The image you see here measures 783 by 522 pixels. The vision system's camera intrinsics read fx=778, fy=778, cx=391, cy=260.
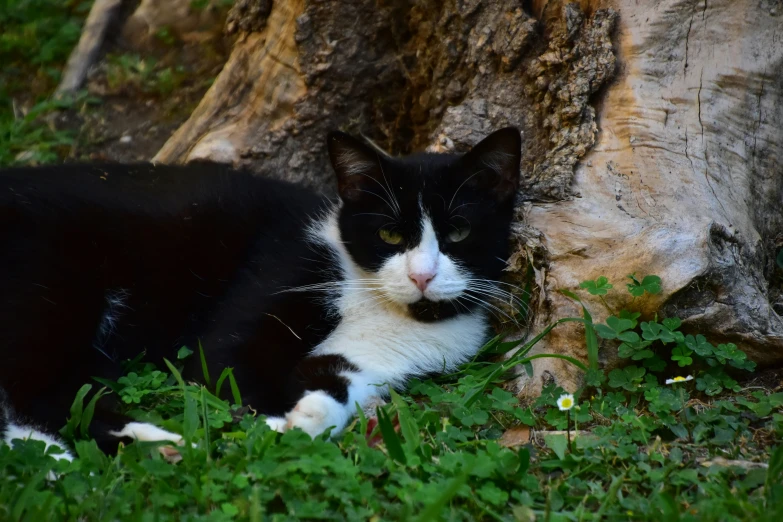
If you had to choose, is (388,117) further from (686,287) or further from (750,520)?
(750,520)

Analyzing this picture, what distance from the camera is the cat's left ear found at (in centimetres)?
293

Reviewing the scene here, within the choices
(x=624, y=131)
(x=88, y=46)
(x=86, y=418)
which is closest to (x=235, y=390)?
(x=86, y=418)

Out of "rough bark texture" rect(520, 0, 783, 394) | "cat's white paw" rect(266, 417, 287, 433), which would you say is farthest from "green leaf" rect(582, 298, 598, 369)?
"cat's white paw" rect(266, 417, 287, 433)

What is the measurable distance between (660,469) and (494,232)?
3.78ft

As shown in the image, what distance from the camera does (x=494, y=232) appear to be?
3094mm

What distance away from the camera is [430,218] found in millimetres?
2959

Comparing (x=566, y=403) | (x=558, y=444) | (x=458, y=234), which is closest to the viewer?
(x=558, y=444)

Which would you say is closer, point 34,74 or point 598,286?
point 598,286

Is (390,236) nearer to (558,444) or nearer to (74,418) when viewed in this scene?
(558,444)

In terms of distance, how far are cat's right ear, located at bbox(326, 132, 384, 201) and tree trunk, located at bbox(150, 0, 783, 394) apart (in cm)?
67

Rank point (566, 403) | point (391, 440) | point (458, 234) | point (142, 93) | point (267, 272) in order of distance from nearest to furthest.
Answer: point (391, 440) < point (566, 403) < point (458, 234) < point (267, 272) < point (142, 93)

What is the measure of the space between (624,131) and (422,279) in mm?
1098

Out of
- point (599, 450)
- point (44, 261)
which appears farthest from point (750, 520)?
point (44, 261)

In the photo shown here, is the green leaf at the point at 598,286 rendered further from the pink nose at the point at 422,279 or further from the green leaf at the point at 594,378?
the pink nose at the point at 422,279
